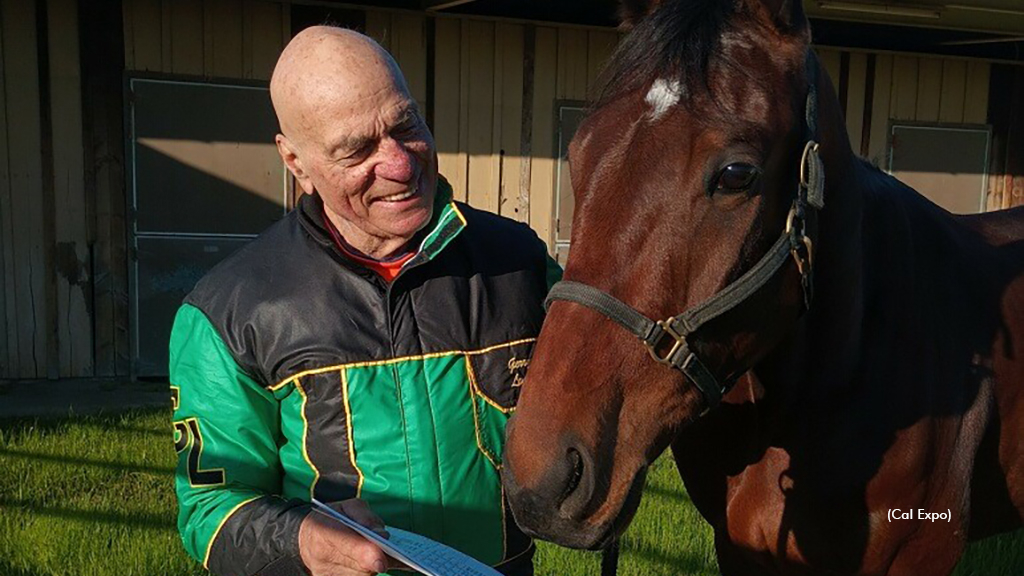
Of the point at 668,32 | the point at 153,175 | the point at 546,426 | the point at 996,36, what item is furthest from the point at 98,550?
the point at 996,36

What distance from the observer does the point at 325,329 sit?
69.6 inches

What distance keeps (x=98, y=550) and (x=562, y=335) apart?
2.84 m

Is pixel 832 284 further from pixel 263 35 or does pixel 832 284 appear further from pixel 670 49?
pixel 263 35

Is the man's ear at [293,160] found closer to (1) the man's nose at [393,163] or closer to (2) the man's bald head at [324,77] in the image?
(2) the man's bald head at [324,77]

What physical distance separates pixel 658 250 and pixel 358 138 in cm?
62

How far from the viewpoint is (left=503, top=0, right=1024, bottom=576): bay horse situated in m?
1.54

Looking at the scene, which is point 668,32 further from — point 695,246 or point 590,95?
point 695,246

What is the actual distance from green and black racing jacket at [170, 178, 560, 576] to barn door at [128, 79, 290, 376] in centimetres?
590

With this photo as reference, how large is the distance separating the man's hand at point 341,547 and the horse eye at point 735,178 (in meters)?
0.85

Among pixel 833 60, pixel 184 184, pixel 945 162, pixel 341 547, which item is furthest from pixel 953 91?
pixel 341 547

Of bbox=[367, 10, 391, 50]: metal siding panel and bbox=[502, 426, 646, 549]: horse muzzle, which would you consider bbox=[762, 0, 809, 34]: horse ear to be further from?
bbox=[367, 10, 391, 50]: metal siding panel

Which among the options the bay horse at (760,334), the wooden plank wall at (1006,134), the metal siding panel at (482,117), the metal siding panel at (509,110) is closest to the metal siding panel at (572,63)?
the metal siding panel at (509,110)

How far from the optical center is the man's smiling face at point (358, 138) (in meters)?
1.70

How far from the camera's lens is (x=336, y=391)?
5.81ft
